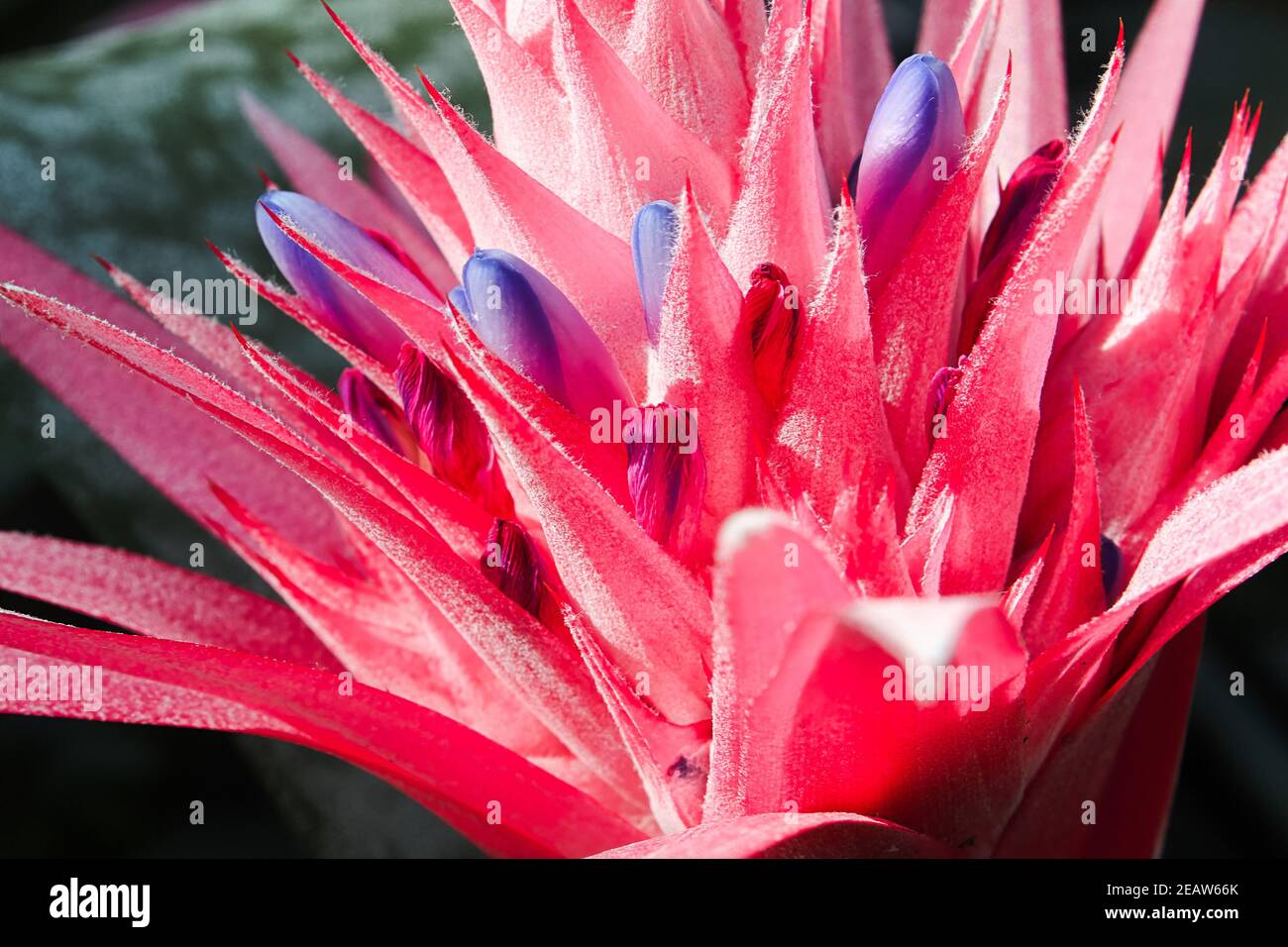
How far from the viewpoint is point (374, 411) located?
393mm

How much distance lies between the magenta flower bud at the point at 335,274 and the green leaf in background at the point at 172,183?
1.06 ft

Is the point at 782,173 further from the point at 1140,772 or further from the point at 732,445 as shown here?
the point at 1140,772

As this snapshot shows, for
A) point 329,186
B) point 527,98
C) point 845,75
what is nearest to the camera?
point 527,98

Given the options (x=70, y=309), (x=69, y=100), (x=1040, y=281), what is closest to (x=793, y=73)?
(x=1040, y=281)

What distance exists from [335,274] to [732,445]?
0.16m

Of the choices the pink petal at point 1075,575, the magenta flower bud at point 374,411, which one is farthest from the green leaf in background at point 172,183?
the pink petal at point 1075,575

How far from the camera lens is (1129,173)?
1.55 feet

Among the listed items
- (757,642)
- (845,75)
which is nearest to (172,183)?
(845,75)

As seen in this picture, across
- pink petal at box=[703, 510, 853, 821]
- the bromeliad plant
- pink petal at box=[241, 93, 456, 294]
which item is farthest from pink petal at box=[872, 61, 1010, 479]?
pink petal at box=[241, 93, 456, 294]

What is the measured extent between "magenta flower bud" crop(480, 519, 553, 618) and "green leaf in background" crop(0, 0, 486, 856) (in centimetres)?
32

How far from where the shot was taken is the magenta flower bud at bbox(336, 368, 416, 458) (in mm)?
389

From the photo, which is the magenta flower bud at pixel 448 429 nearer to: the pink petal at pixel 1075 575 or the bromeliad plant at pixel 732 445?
the bromeliad plant at pixel 732 445

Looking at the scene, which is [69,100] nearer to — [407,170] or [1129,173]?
[407,170]
